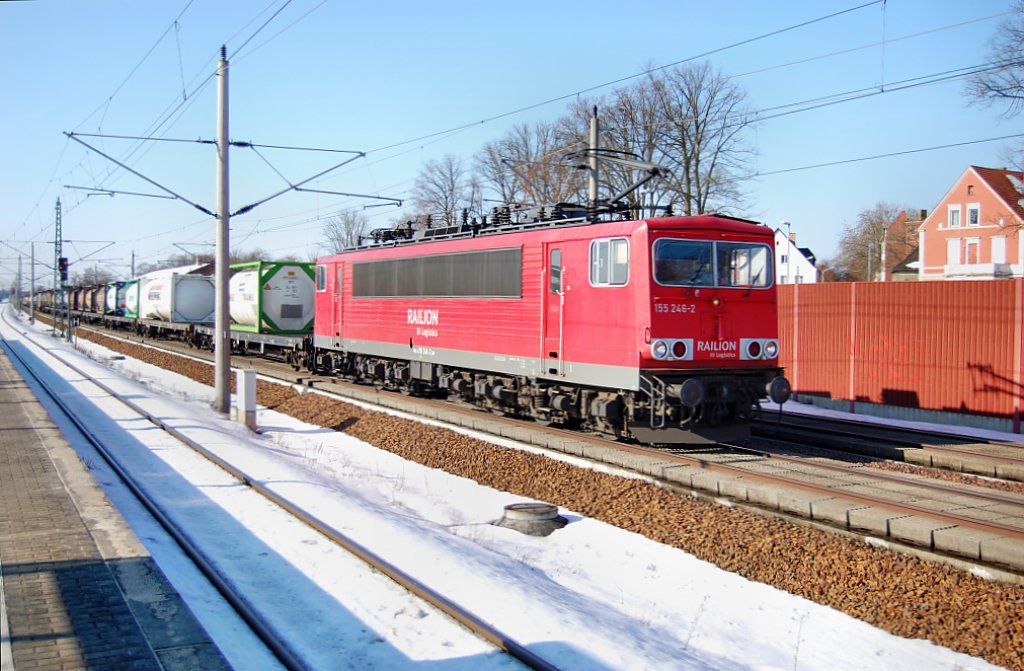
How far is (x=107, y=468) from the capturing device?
1209 cm

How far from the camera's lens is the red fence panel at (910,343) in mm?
15539

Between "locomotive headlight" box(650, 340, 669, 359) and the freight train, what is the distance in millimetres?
17

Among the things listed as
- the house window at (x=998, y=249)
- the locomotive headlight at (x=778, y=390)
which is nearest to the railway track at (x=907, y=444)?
the locomotive headlight at (x=778, y=390)

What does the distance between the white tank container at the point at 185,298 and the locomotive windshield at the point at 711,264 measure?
3192 centimetres

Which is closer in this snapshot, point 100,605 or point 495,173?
point 100,605

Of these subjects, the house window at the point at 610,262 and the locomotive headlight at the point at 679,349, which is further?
the house window at the point at 610,262

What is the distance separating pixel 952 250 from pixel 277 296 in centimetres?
3789

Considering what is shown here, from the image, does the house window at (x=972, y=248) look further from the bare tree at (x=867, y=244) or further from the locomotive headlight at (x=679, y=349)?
the locomotive headlight at (x=679, y=349)

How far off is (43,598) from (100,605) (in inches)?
21.3

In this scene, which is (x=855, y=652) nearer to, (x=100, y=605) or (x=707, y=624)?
(x=707, y=624)

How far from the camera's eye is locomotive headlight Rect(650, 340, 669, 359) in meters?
11.8

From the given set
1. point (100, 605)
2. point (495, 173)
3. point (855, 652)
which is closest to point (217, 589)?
point (100, 605)

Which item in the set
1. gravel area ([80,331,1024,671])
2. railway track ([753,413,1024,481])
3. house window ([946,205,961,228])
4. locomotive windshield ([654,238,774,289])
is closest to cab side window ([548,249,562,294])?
locomotive windshield ([654,238,774,289])

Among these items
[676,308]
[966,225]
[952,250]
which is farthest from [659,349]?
[966,225]
